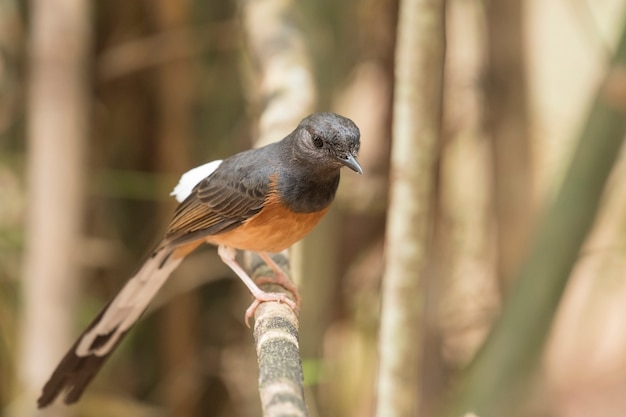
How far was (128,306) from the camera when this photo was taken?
3.29 m

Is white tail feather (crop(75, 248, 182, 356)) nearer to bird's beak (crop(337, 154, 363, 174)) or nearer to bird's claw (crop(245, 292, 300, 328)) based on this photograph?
bird's claw (crop(245, 292, 300, 328))

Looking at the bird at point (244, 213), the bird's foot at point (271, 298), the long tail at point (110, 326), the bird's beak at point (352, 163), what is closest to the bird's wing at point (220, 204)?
the bird at point (244, 213)

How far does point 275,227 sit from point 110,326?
0.90 meters

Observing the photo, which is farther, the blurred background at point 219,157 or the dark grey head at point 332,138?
the blurred background at point 219,157

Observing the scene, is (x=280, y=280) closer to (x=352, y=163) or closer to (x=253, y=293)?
(x=253, y=293)

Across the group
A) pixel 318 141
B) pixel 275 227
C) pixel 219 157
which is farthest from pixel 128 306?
pixel 219 157

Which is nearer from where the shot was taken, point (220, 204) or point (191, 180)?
point (220, 204)

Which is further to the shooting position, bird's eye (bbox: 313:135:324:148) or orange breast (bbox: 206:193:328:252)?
orange breast (bbox: 206:193:328:252)

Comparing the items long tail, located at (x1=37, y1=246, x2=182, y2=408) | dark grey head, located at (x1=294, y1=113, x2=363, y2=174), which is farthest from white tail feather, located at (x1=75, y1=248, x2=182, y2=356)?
dark grey head, located at (x1=294, y1=113, x2=363, y2=174)

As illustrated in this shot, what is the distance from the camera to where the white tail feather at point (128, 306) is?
10.7ft

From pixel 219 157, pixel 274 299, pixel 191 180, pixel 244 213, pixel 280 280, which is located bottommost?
pixel 274 299

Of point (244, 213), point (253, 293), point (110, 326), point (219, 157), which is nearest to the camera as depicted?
point (253, 293)

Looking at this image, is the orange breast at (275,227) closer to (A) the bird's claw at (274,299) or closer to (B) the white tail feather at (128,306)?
(A) the bird's claw at (274,299)

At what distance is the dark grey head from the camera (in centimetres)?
264
